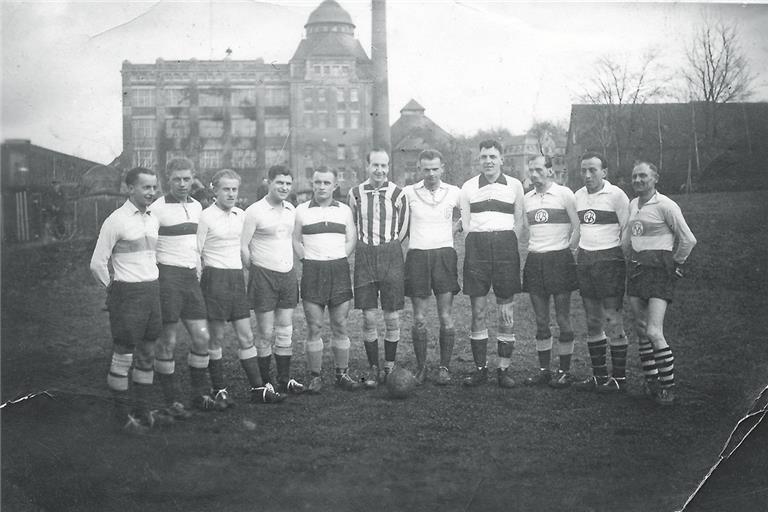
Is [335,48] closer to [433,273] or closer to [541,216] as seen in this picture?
[433,273]

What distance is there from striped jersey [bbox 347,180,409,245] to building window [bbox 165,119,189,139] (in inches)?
45.1

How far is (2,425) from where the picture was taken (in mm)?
3797

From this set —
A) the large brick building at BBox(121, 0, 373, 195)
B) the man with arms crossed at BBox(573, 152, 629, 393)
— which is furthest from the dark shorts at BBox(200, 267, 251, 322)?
the man with arms crossed at BBox(573, 152, 629, 393)

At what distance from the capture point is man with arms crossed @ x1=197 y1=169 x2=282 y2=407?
12.3 ft

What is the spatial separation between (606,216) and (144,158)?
3.03m

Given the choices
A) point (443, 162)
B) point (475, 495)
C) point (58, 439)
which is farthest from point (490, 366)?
point (58, 439)

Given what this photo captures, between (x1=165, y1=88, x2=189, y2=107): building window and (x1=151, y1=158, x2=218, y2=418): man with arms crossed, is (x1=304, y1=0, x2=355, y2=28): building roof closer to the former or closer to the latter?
(x1=165, y1=88, x2=189, y2=107): building window

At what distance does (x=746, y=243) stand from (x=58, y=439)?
478 cm

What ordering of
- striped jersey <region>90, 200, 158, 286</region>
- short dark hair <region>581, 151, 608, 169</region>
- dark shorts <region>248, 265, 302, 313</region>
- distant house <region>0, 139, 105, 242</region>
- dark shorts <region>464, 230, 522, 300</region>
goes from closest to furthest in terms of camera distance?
striped jersey <region>90, 200, 158, 286</region>
distant house <region>0, 139, 105, 242</region>
dark shorts <region>248, 265, 302, 313</region>
short dark hair <region>581, 151, 608, 169</region>
dark shorts <region>464, 230, 522, 300</region>

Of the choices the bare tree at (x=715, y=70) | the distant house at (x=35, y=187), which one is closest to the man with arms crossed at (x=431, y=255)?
the bare tree at (x=715, y=70)

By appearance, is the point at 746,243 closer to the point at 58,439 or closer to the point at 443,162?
the point at 443,162

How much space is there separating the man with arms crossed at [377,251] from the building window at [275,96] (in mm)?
772

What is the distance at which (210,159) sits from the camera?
12.5ft

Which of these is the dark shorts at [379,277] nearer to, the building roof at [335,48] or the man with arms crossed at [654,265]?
the building roof at [335,48]
